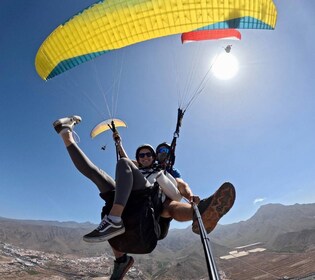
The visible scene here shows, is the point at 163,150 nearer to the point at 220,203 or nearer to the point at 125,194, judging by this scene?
the point at 220,203

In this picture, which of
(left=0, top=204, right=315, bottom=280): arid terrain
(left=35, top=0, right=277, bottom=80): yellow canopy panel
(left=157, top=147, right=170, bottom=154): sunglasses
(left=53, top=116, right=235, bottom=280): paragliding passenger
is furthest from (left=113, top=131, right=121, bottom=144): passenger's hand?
(left=0, top=204, right=315, bottom=280): arid terrain

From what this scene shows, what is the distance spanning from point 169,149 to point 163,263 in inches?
3868

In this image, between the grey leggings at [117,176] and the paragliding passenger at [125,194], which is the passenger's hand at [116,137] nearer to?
the paragliding passenger at [125,194]

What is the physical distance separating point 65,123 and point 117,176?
1.00 meters

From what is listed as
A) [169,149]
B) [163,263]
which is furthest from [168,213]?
[163,263]

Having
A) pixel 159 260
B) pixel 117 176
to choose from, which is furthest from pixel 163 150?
pixel 159 260

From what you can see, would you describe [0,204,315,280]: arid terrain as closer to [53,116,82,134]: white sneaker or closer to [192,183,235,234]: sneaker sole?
[192,183,235,234]: sneaker sole

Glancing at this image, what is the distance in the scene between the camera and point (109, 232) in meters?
3.09

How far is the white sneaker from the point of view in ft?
11.7

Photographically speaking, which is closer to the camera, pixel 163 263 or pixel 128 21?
pixel 128 21

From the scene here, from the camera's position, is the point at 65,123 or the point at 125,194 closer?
the point at 125,194

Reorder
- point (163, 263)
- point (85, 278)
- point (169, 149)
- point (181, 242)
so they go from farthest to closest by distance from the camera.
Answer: point (181, 242) → point (163, 263) → point (85, 278) → point (169, 149)

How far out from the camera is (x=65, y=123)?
143 inches

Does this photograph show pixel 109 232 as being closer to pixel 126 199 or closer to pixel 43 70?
pixel 126 199
